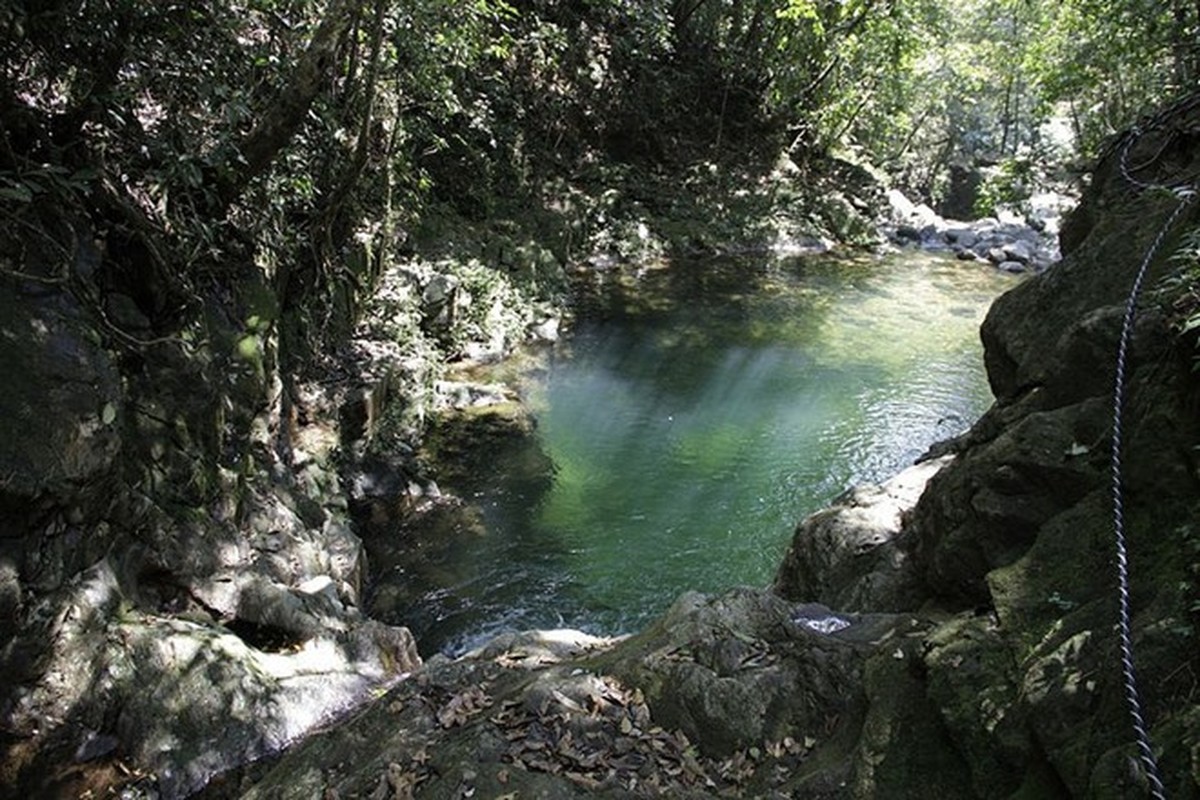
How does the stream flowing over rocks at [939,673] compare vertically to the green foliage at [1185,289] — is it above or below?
below

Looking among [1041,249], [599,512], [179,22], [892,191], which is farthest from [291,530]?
[892,191]

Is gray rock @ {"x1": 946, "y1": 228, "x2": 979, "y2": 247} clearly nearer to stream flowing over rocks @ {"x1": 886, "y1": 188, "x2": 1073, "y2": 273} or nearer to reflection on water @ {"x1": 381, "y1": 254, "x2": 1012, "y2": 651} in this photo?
stream flowing over rocks @ {"x1": 886, "y1": 188, "x2": 1073, "y2": 273}

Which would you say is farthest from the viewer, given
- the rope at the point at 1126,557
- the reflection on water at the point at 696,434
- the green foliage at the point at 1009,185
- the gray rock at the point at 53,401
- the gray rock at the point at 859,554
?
the green foliage at the point at 1009,185

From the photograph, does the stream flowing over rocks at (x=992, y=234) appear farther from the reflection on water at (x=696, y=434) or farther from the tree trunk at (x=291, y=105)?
the tree trunk at (x=291, y=105)

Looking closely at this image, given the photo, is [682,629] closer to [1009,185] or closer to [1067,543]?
[1067,543]

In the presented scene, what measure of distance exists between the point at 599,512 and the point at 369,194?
754 cm

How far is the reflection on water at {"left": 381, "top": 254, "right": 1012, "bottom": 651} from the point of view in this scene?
9391 millimetres

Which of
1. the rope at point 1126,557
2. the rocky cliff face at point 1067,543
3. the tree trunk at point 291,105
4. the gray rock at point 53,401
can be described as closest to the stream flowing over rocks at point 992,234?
the rocky cliff face at point 1067,543

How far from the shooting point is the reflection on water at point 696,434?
30.8 ft

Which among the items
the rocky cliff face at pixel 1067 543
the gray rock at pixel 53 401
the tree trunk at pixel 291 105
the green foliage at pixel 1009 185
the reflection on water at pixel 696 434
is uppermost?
the green foliage at pixel 1009 185

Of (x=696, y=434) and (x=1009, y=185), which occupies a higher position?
(x=1009, y=185)

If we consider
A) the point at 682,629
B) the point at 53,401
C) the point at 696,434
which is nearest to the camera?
the point at 682,629

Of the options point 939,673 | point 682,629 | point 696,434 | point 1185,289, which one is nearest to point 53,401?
point 682,629

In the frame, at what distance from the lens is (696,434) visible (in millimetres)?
13195
